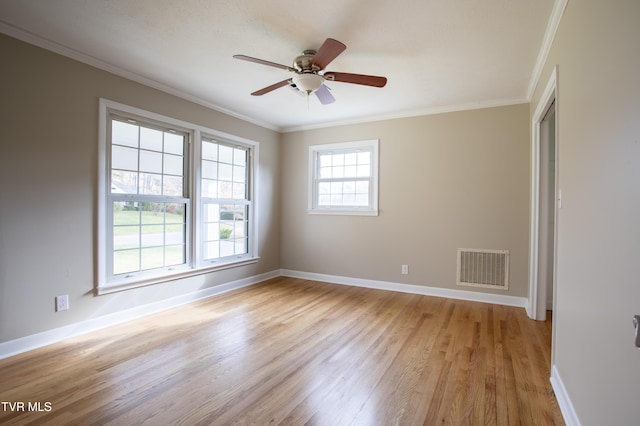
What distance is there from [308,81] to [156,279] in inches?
103

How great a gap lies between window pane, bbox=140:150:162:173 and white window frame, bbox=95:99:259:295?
33 cm

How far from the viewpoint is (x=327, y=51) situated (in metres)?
2.14

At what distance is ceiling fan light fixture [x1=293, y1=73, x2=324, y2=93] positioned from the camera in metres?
2.57

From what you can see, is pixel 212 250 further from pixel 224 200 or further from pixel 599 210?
pixel 599 210

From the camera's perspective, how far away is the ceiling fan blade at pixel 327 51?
2.01m

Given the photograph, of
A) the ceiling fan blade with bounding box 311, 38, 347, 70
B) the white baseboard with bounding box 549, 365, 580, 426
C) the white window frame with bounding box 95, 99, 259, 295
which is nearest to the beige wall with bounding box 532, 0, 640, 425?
the white baseboard with bounding box 549, 365, 580, 426

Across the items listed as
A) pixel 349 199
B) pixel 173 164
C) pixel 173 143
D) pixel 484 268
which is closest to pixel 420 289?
pixel 484 268

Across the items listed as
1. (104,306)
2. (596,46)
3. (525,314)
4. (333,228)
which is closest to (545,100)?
(596,46)

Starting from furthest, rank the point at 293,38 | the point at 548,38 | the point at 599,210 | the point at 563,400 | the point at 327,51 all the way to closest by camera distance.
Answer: the point at 293,38 < the point at 548,38 < the point at 327,51 < the point at 563,400 < the point at 599,210

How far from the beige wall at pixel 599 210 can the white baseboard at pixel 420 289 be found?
6.34 feet

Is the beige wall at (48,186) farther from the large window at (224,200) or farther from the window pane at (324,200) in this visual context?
the window pane at (324,200)

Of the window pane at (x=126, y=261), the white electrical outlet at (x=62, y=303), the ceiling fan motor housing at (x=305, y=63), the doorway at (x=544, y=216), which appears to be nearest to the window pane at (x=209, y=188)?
the window pane at (x=126, y=261)

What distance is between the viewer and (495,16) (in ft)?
7.06

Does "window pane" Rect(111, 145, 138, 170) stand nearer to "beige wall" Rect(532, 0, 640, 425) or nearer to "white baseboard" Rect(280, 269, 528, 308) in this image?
"white baseboard" Rect(280, 269, 528, 308)
